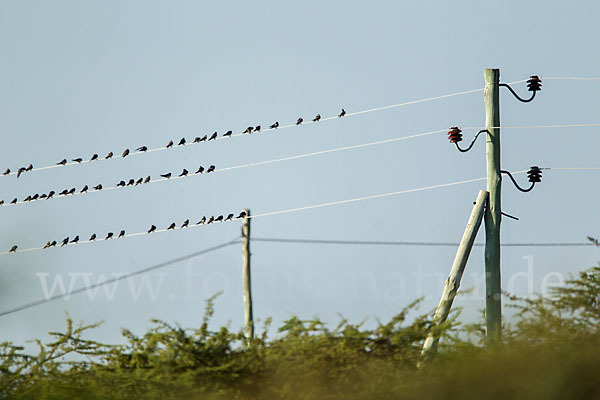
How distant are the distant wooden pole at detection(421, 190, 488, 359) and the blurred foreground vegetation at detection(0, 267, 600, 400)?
0.46ft

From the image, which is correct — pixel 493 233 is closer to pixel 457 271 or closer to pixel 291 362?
pixel 457 271

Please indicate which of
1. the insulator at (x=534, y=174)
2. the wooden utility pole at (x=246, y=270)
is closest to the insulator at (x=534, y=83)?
the insulator at (x=534, y=174)

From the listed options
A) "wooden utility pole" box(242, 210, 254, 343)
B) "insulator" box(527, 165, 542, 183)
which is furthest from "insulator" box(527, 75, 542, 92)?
"wooden utility pole" box(242, 210, 254, 343)

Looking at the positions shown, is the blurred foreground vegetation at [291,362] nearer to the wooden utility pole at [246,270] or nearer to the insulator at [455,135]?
the insulator at [455,135]

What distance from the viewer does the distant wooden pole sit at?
1378 cm

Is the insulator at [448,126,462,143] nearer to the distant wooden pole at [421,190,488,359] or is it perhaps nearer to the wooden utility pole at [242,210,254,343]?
the distant wooden pole at [421,190,488,359]

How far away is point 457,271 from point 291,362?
3598mm

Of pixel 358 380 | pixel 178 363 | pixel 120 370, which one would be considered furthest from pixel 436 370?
pixel 120 370

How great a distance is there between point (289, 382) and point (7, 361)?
4063 mm

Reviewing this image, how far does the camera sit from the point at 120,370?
13062 mm

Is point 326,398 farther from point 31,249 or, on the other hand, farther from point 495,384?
point 31,249

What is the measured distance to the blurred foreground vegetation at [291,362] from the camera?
453 inches

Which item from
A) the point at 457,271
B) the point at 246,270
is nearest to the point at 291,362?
the point at 457,271

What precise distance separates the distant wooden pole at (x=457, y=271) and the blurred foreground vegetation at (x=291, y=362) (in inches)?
5.5
